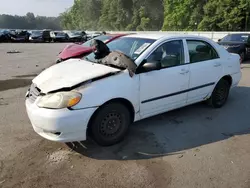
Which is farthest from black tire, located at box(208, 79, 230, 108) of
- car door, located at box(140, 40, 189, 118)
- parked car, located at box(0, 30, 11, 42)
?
parked car, located at box(0, 30, 11, 42)

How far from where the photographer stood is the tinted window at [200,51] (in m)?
4.50

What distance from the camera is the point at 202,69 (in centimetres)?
459

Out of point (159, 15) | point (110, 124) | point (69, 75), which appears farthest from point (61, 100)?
point (159, 15)

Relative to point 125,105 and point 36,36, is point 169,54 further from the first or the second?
point 36,36

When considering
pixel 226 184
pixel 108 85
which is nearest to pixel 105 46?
pixel 108 85

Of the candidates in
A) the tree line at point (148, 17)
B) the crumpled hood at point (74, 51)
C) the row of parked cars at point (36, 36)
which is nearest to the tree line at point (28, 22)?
the tree line at point (148, 17)

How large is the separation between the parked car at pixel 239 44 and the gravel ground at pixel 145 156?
298 inches

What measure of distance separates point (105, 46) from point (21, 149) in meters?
2.21

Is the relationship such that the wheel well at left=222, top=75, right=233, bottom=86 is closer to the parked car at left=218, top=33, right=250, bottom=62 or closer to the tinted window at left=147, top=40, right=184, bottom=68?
the tinted window at left=147, top=40, right=184, bottom=68

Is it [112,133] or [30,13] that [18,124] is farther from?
[30,13]

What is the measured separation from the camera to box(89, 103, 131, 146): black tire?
337 centimetres

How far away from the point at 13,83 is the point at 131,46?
489 centimetres

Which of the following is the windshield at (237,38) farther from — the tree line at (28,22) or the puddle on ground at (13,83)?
the tree line at (28,22)

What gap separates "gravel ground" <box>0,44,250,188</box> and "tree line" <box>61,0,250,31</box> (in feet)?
98.5
